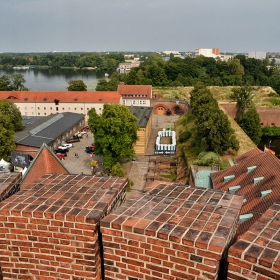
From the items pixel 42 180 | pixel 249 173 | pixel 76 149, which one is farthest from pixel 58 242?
pixel 76 149

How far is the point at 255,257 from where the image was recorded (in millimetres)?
2850

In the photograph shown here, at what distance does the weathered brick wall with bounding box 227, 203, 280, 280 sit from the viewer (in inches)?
111

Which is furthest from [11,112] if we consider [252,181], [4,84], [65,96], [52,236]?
[52,236]

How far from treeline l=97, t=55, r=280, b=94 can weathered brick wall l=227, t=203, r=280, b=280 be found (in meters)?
65.3

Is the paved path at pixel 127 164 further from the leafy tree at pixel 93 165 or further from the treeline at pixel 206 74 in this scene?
the treeline at pixel 206 74

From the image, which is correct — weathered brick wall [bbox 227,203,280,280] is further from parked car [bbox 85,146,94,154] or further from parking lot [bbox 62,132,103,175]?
parked car [bbox 85,146,94,154]

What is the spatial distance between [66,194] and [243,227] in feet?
33.0

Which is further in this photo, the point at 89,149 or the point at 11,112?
the point at 11,112

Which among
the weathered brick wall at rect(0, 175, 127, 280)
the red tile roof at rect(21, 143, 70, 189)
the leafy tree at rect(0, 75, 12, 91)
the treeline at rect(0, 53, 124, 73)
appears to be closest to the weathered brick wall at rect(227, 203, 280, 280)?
the weathered brick wall at rect(0, 175, 127, 280)

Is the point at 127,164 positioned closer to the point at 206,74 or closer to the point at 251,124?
the point at 251,124

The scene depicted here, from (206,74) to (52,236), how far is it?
270 ft

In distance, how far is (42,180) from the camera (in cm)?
497

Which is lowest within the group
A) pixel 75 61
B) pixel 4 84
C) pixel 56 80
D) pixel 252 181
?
pixel 252 181

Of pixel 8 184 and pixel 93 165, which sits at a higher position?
pixel 8 184
